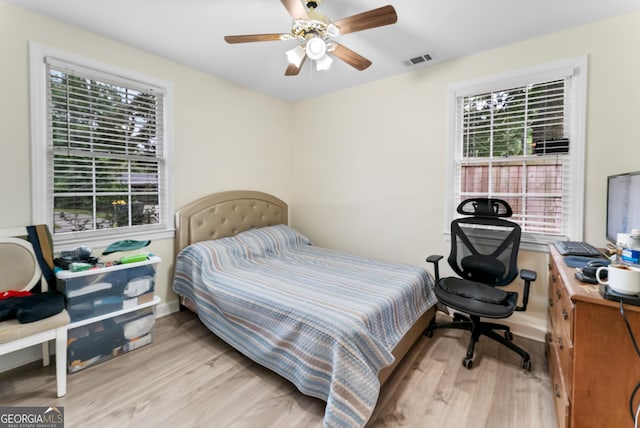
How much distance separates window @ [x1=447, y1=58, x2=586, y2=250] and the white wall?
0.29 feet

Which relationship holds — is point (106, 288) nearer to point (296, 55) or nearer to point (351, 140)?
point (296, 55)

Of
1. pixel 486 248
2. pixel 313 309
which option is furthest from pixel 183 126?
pixel 486 248

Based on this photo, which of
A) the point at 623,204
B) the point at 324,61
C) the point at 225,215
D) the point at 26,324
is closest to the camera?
the point at 26,324

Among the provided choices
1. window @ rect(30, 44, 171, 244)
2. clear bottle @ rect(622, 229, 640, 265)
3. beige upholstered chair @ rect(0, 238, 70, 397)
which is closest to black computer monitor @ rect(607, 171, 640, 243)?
clear bottle @ rect(622, 229, 640, 265)

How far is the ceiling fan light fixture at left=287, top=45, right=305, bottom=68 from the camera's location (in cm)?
203

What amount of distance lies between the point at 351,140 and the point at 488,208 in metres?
1.75

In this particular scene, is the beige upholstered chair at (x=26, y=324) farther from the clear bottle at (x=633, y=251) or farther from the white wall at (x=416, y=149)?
the clear bottle at (x=633, y=251)

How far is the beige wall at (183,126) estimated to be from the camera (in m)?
1.96

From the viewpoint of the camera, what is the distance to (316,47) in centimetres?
187

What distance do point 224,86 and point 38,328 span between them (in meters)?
2.71

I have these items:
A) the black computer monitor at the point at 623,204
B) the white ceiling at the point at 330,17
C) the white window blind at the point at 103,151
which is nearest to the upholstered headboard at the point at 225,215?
the white window blind at the point at 103,151

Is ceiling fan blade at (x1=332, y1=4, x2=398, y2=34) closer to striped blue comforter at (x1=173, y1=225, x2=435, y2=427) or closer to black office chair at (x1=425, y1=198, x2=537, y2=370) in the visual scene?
black office chair at (x1=425, y1=198, x2=537, y2=370)

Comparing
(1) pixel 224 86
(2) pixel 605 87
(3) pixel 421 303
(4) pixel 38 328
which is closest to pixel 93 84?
(1) pixel 224 86

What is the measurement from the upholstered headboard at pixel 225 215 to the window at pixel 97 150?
0.19 m
